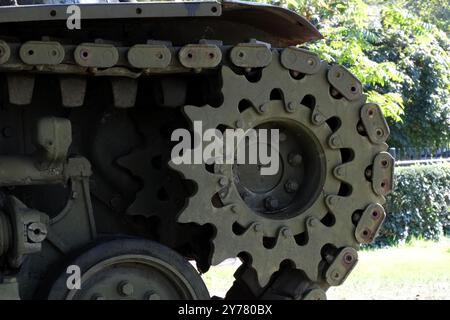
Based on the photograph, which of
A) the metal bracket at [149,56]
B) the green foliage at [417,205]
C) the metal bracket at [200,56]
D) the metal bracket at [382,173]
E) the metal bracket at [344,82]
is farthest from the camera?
the green foliage at [417,205]

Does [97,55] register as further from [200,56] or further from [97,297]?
[97,297]

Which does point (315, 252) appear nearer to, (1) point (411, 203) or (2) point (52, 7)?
(2) point (52, 7)

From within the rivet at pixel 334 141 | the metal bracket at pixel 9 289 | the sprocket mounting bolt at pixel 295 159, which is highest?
the rivet at pixel 334 141

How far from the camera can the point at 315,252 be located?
4375 millimetres

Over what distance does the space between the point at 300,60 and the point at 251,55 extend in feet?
0.89

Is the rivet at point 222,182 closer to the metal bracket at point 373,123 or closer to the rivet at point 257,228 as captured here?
the rivet at point 257,228

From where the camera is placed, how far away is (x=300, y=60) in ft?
14.1

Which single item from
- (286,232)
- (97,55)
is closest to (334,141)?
(286,232)

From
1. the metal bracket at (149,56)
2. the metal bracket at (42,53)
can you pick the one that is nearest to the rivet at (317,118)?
the metal bracket at (149,56)

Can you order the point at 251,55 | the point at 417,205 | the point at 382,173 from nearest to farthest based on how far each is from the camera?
1. the point at 251,55
2. the point at 382,173
3. the point at 417,205

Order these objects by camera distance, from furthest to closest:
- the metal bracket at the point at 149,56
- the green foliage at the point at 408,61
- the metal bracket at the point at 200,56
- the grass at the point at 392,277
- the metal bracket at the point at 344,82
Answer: the green foliage at the point at 408,61 → the grass at the point at 392,277 → the metal bracket at the point at 344,82 → the metal bracket at the point at 200,56 → the metal bracket at the point at 149,56

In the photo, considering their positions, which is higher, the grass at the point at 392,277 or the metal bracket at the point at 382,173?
the metal bracket at the point at 382,173

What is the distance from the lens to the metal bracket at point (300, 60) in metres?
4.27

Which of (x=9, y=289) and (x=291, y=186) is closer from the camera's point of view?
(x=9, y=289)
